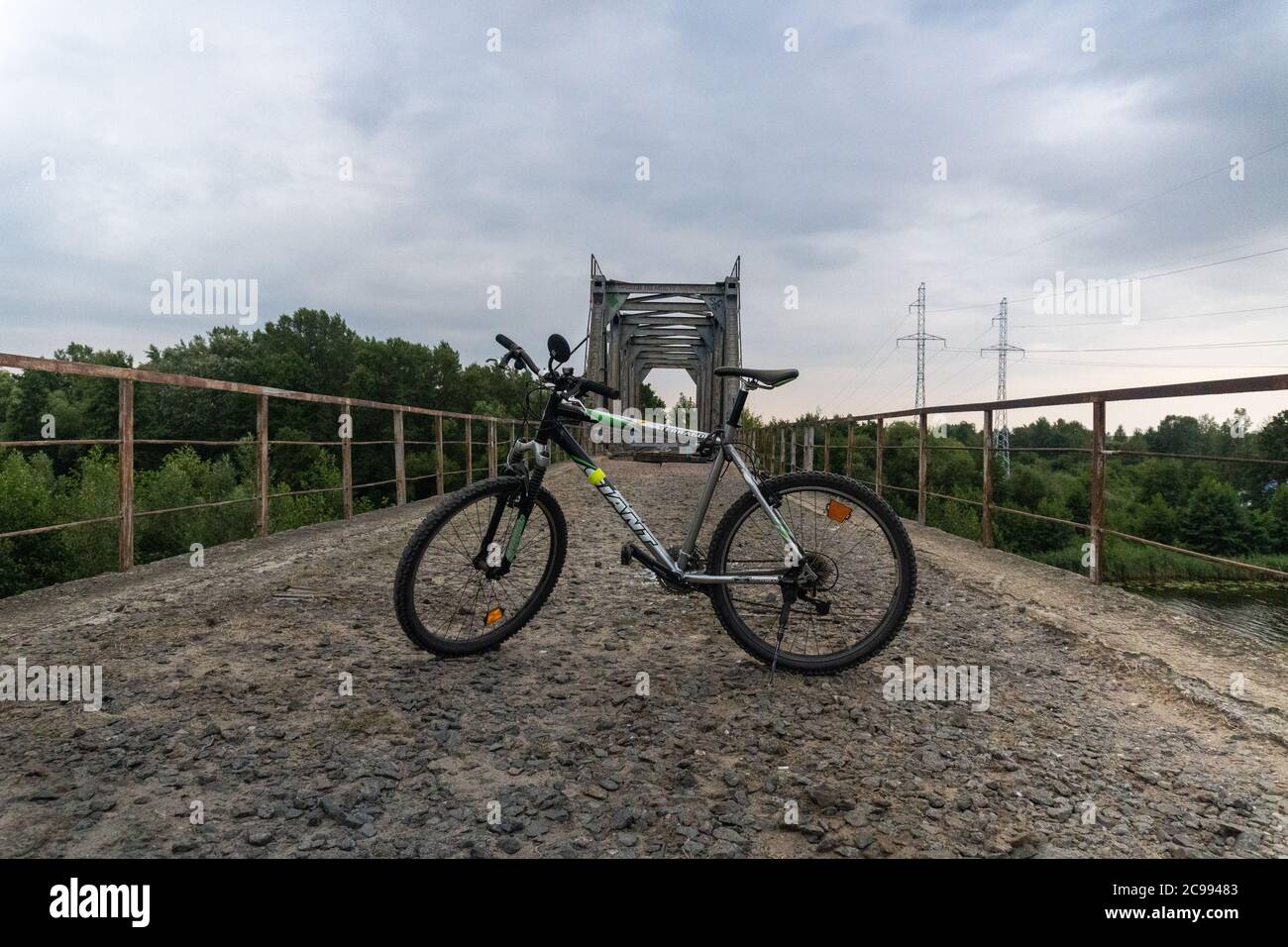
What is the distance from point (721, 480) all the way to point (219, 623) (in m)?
1.98

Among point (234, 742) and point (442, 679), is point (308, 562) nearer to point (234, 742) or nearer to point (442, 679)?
point (442, 679)

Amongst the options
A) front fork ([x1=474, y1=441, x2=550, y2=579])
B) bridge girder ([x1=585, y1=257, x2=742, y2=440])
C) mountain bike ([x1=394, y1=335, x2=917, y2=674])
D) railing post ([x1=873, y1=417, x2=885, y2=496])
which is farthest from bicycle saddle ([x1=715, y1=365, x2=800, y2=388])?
bridge girder ([x1=585, y1=257, x2=742, y2=440])

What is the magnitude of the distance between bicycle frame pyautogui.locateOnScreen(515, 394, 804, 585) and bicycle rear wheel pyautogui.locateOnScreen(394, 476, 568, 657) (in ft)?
0.61

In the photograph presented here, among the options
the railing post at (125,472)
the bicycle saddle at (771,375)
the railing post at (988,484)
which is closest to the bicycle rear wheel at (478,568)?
the bicycle saddle at (771,375)

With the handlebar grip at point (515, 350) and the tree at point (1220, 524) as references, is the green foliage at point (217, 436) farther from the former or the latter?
the tree at point (1220, 524)

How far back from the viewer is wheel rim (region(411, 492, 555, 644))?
2.30 metres

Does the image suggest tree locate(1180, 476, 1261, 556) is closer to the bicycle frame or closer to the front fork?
the bicycle frame

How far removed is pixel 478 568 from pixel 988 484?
4021mm

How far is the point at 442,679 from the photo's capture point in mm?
2123

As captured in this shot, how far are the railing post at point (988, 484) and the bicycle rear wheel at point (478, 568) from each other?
3.69 metres

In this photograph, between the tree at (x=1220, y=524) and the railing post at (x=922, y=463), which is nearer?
the railing post at (x=922, y=463)

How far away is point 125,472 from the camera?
152 inches

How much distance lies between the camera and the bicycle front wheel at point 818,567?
228 centimetres
